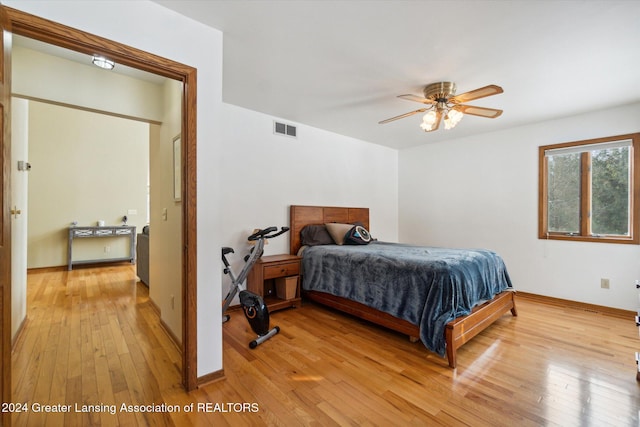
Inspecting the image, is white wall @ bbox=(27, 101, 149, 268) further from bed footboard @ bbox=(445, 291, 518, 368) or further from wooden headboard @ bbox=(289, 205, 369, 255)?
bed footboard @ bbox=(445, 291, 518, 368)

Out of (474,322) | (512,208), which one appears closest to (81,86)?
(474,322)

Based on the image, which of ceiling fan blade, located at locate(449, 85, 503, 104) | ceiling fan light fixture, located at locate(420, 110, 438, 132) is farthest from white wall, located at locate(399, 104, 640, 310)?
ceiling fan light fixture, located at locate(420, 110, 438, 132)

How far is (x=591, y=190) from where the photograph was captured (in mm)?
3643

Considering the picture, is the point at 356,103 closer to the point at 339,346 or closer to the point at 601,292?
the point at 339,346

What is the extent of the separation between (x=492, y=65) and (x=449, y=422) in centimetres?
275

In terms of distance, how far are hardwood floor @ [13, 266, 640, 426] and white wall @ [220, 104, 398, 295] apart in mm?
1252

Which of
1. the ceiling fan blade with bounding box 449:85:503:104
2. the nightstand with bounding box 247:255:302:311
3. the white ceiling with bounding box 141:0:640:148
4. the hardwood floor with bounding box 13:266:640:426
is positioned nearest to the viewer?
the hardwood floor with bounding box 13:266:640:426

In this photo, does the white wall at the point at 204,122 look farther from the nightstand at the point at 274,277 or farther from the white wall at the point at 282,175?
the white wall at the point at 282,175

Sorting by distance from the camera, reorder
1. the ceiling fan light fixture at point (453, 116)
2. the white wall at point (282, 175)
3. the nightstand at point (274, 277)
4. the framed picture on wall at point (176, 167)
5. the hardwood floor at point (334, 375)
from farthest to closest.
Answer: the white wall at point (282, 175), the nightstand at point (274, 277), the ceiling fan light fixture at point (453, 116), the framed picture on wall at point (176, 167), the hardwood floor at point (334, 375)

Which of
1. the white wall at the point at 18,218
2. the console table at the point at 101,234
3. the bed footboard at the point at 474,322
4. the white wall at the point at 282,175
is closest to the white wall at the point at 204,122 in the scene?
the white wall at the point at 282,175

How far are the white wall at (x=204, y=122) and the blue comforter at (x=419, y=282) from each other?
149 cm

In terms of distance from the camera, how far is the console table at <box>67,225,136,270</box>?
5.34m

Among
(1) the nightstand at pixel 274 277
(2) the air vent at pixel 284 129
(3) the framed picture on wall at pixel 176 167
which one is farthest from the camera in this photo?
(2) the air vent at pixel 284 129

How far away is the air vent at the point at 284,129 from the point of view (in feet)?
12.7
